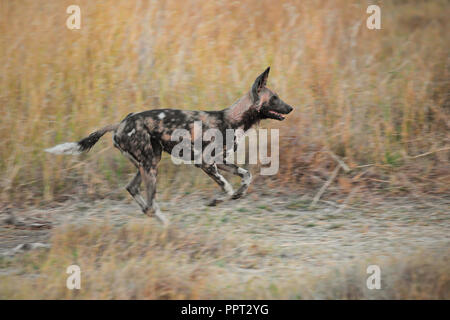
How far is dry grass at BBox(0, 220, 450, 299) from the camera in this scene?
15.1 ft

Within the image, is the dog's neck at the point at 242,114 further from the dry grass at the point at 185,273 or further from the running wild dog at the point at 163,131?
the dry grass at the point at 185,273

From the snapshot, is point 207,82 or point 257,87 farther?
point 207,82

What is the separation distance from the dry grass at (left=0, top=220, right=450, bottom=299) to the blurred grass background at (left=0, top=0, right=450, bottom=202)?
5.26ft

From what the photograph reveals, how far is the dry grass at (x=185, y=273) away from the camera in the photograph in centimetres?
462

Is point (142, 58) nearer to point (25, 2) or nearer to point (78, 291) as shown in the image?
point (25, 2)

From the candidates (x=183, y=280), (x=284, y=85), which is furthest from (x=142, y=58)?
(x=183, y=280)

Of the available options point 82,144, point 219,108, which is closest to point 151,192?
point 82,144

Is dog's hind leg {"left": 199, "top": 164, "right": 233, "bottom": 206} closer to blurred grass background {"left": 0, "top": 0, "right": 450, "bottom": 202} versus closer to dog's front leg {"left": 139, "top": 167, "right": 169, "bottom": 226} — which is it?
dog's front leg {"left": 139, "top": 167, "right": 169, "bottom": 226}

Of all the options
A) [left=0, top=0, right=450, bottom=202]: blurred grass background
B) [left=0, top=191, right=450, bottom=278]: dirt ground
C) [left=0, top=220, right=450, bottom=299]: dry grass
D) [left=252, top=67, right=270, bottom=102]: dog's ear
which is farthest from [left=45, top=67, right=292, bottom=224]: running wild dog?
[left=0, top=0, right=450, bottom=202]: blurred grass background

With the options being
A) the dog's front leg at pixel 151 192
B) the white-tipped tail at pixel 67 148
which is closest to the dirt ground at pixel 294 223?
the dog's front leg at pixel 151 192

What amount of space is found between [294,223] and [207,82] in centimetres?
264

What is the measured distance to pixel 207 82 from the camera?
8203 millimetres

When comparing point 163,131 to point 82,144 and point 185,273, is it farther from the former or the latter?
point 185,273

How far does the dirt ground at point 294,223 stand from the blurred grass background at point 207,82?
395mm
